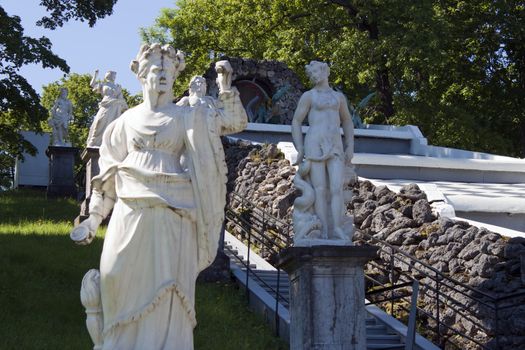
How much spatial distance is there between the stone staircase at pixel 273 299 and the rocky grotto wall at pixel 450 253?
0.72 metres

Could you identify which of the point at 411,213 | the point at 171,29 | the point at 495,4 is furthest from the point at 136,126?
the point at 171,29

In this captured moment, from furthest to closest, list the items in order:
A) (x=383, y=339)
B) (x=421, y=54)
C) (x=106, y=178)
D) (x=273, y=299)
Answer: (x=421, y=54)
(x=273, y=299)
(x=383, y=339)
(x=106, y=178)

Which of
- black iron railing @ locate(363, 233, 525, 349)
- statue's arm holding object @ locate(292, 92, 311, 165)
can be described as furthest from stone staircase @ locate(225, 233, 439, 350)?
statue's arm holding object @ locate(292, 92, 311, 165)

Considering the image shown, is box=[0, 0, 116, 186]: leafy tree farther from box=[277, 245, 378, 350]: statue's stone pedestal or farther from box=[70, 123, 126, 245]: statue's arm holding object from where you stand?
box=[70, 123, 126, 245]: statue's arm holding object

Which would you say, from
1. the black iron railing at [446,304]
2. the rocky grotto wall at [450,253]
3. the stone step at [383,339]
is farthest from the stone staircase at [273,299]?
the rocky grotto wall at [450,253]

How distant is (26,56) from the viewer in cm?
Result: 2084

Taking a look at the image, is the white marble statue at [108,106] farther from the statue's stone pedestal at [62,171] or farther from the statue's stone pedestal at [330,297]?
the statue's stone pedestal at [330,297]

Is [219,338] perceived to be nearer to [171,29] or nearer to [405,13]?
[405,13]

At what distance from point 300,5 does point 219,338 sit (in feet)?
81.1

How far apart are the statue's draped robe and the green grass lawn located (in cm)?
565

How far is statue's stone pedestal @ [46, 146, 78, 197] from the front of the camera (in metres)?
29.7

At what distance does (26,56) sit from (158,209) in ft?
48.3

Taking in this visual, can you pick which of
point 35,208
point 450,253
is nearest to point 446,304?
point 450,253

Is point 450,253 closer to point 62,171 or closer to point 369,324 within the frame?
point 369,324
